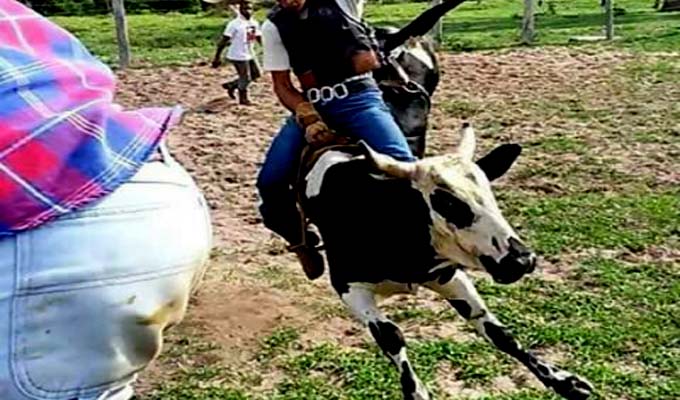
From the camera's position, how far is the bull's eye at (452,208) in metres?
3.51

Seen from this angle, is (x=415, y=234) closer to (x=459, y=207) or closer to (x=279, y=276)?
(x=459, y=207)

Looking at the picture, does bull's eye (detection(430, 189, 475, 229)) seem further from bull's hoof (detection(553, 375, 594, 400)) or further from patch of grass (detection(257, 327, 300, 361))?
patch of grass (detection(257, 327, 300, 361))

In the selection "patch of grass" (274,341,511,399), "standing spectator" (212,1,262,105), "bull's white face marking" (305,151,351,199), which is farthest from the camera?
"standing spectator" (212,1,262,105)

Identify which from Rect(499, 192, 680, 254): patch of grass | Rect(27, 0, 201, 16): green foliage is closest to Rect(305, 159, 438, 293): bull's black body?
Rect(499, 192, 680, 254): patch of grass

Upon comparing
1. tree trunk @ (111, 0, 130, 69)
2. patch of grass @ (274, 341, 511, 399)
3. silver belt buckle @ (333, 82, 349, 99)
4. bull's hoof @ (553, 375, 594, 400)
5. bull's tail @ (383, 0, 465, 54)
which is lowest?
tree trunk @ (111, 0, 130, 69)

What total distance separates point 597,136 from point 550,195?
1.82 metres

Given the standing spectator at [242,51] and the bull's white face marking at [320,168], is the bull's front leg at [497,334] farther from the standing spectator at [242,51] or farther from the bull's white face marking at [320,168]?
the standing spectator at [242,51]

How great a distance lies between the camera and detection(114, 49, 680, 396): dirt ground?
5.37 m

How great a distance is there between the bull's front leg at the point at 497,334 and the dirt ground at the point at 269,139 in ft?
3.13

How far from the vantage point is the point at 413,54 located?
5.00m

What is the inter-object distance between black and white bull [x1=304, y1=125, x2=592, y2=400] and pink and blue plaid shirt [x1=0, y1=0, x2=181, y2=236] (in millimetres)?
2357

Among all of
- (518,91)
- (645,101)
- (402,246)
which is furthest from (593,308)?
(518,91)

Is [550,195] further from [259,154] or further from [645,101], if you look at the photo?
[645,101]

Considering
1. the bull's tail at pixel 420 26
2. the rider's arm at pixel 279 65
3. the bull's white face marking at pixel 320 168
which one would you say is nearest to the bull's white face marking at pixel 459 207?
the bull's white face marking at pixel 320 168
